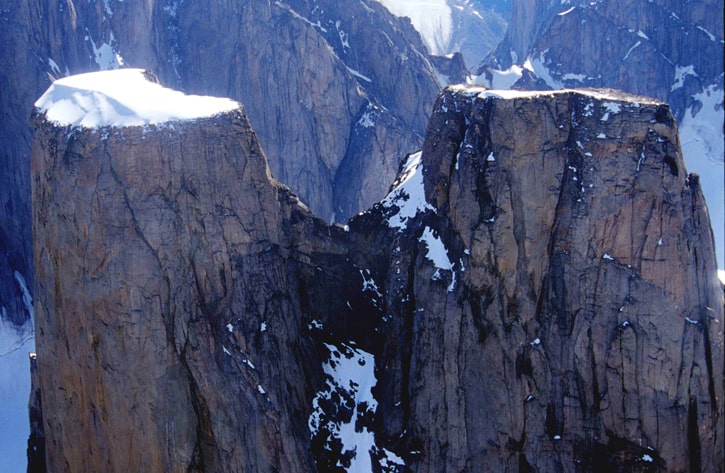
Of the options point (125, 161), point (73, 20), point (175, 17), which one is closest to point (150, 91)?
point (125, 161)

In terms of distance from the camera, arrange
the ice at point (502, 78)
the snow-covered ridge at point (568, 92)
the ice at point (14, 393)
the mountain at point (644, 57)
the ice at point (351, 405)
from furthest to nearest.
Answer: the ice at point (502, 78), the mountain at point (644, 57), the ice at point (14, 393), the ice at point (351, 405), the snow-covered ridge at point (568, 92)

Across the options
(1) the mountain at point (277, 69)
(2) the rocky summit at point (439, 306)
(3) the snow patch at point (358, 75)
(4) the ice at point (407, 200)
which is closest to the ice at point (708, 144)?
(1) the mountain at point (277, 69)

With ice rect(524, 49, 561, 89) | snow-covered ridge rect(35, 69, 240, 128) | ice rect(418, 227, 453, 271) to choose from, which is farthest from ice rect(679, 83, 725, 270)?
snow-covered ridge rect(35, 69, 240, 128)

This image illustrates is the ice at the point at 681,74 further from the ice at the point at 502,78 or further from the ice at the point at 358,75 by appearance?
the ice at the point at 358,75

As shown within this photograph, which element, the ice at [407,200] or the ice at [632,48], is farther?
the ice at [632,48]

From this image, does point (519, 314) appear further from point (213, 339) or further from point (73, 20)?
point (73, 20)

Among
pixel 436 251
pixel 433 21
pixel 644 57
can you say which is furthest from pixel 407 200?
pixel 433 21
